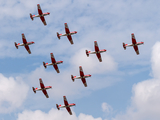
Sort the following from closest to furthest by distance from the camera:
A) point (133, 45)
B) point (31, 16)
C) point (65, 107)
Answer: point (133, 45) < point (31, 16) < point (65, 107)

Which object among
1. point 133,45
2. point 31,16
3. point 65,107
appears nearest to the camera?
point 133,45

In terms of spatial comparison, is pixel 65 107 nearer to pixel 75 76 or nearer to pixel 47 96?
pixel 47 96

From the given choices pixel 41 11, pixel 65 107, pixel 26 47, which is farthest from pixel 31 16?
pixel 65 107

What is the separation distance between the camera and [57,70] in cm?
18288

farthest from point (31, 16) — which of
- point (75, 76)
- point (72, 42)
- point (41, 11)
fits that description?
point (75, 76)

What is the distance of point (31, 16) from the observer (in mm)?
181500

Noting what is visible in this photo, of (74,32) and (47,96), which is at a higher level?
(74,32)

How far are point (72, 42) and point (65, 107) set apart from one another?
46461 millimetres

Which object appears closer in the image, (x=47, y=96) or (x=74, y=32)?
(x=74, y=32)

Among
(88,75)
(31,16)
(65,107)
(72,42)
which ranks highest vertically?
(31,16)

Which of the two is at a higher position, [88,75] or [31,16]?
[31,16]

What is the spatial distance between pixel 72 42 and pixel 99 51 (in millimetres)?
19332

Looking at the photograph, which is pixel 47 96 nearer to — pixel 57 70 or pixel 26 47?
pixel 57 70

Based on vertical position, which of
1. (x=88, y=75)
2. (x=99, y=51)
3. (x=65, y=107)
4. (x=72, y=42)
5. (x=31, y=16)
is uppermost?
(x=31, y=16)
